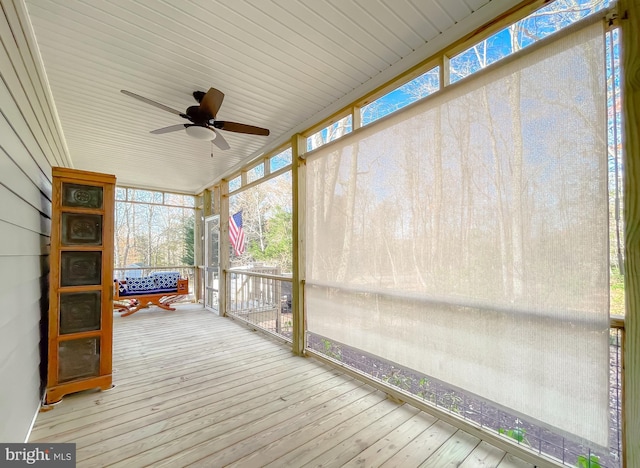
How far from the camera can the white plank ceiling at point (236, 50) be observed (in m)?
1.79

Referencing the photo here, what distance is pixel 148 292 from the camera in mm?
5824

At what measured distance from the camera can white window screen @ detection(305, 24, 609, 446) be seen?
4.66 feet

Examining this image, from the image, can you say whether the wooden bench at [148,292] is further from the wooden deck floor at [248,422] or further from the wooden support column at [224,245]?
the wooden deck floor at [248,422]

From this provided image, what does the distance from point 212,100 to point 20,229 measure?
160cm

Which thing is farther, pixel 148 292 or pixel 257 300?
pixel 148 292

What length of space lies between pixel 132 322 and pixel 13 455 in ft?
12.9

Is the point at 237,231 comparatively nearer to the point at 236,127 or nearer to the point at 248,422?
the point at 236,127

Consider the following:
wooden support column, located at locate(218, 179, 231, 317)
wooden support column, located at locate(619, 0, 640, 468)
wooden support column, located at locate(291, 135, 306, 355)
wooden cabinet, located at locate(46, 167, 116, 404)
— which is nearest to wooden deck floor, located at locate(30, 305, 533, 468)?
wooden cabinet, located at locate(46, 167, 116, 404)

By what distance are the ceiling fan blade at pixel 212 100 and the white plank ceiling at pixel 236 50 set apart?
246mm

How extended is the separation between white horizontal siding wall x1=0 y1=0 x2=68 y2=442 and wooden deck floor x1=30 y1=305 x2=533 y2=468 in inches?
17.9

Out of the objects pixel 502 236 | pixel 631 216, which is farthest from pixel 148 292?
pixel 631 216

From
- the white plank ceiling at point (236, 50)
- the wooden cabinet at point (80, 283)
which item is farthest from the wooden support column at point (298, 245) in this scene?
the wooden cabinet at point (80, 283)

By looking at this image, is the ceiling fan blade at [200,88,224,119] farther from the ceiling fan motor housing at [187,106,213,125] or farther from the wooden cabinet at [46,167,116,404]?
the wooden cabinet at [46,167,116,404]

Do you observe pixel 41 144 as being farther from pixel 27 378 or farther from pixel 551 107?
pixel 551 107
